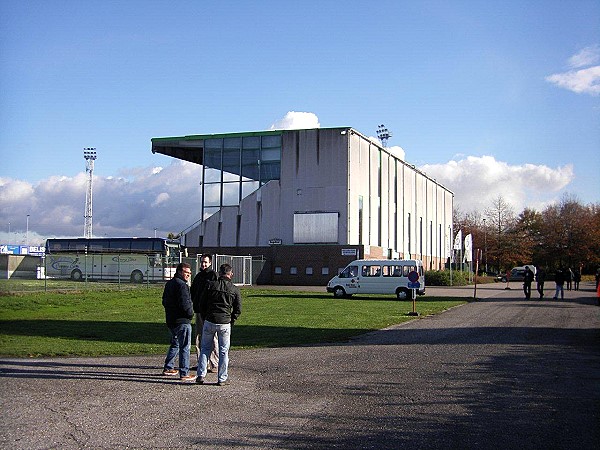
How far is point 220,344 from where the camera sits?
10242 mm

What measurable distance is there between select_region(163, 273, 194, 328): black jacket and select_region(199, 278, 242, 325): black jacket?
12.8 inches

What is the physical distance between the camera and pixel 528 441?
23.0ft

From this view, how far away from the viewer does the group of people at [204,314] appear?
1027 centimetres

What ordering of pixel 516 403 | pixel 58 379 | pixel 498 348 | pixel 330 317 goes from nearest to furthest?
pixel 516 403 → pixel 58 379 → pixel 498 348 → pixel 330 317

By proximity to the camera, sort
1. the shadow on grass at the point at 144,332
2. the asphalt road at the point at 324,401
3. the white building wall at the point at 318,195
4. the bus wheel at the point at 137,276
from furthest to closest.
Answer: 1. the white building wall at the point at 318,195
2. the bus wheel at the point at 137,276
3. the shadow on grass at the point at 144,332
4. the asphalt road at the point at 324,401

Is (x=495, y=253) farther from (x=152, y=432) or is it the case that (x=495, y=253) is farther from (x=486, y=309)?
(x=152, y=432)

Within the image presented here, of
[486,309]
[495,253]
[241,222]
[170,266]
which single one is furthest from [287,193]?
[495,253]

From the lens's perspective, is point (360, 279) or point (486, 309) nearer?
point (486, 309)

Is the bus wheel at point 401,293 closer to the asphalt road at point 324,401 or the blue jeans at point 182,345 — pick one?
the asphalt road at point 324,401

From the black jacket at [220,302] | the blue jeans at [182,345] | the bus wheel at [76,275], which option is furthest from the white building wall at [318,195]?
the black jacket at [220,302]

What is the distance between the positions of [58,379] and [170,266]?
3628 centimetres

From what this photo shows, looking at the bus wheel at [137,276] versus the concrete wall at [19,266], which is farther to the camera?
the bus wheel at [137,276]

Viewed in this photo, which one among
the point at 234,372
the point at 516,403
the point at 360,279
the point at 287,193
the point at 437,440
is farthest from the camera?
the point at 287,193

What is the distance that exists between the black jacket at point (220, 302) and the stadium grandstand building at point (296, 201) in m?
44.3
